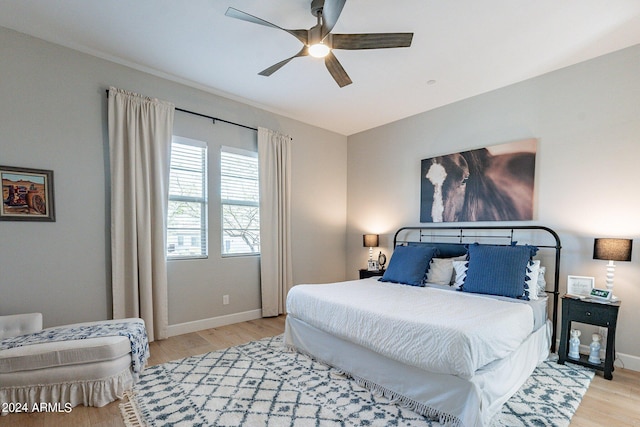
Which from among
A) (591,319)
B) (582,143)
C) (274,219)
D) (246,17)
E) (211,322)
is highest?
(246,17)

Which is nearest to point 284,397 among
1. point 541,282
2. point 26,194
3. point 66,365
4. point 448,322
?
point 448,322

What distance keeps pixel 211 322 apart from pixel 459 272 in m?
3.07

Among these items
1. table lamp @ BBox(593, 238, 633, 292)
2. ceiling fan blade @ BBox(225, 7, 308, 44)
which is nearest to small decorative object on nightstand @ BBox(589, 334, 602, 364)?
table lamp @ BBox(593, 238, 633, 292)

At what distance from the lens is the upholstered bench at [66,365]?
2.00 meters

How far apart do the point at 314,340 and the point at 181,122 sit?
2.91 m

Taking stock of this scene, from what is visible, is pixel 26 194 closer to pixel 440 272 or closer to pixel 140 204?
pixel 140 204

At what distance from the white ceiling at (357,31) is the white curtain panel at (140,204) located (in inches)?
21.4

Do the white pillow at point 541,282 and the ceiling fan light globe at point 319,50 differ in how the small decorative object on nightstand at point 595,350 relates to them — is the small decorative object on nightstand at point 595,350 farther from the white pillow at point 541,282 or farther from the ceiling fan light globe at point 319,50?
the ceiling fan light globe at point 319,50

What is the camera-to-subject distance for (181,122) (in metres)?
3.60

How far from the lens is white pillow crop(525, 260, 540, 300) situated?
2852 mm

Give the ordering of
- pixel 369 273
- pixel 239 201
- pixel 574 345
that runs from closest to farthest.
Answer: pixel 574 345 → pixel 239 201 → pixel 369 273

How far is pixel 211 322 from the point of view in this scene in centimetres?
381

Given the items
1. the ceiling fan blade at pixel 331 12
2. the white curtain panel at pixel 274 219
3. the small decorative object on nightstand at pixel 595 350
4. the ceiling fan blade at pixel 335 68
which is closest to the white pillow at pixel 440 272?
the small decorative object on nightstand at pixel 595 350

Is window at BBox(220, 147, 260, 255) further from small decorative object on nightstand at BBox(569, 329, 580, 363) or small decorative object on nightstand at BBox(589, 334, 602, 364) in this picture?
small decorative object on nightstand at BBox(589, 334, 602, 364)
